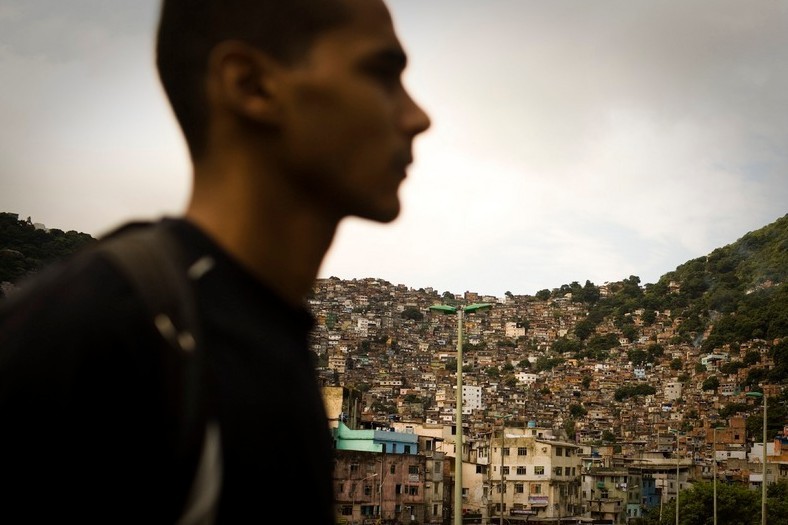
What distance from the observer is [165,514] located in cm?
103

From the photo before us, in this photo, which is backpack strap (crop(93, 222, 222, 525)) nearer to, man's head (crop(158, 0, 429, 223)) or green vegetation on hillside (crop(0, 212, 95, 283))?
man's head (crop(158, 0, 429, 223))

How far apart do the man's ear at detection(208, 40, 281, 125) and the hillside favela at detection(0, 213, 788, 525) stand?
382mm

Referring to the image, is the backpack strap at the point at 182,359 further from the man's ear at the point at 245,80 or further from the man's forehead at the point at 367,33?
the man's forehead at the point at 367,33

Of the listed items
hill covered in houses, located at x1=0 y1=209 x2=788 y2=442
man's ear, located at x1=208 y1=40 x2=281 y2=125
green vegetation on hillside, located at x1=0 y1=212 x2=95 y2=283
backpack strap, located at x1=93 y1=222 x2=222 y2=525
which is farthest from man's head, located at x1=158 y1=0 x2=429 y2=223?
hill covered in houses, located at x1=0 y1=209 x2=788 y2=442

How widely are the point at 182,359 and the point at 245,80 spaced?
44 cm

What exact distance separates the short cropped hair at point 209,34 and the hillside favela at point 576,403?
0.44 meters

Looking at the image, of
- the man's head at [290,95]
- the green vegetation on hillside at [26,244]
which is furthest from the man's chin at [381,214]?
the green vegetation on hillside at [26,244]

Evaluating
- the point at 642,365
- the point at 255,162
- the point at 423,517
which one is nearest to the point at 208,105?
the point at 255,162

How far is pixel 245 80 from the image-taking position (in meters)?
1.34

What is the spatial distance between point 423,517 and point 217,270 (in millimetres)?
61503

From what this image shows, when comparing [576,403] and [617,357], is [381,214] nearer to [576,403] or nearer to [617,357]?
[576,403]

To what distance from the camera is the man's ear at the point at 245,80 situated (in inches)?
52.4

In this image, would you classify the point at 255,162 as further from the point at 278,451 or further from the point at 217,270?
the point at 278,451

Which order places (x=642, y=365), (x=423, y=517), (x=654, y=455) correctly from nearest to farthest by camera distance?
(x=423, y=517) → (x=654, y=455) → (x=642, y=365)
